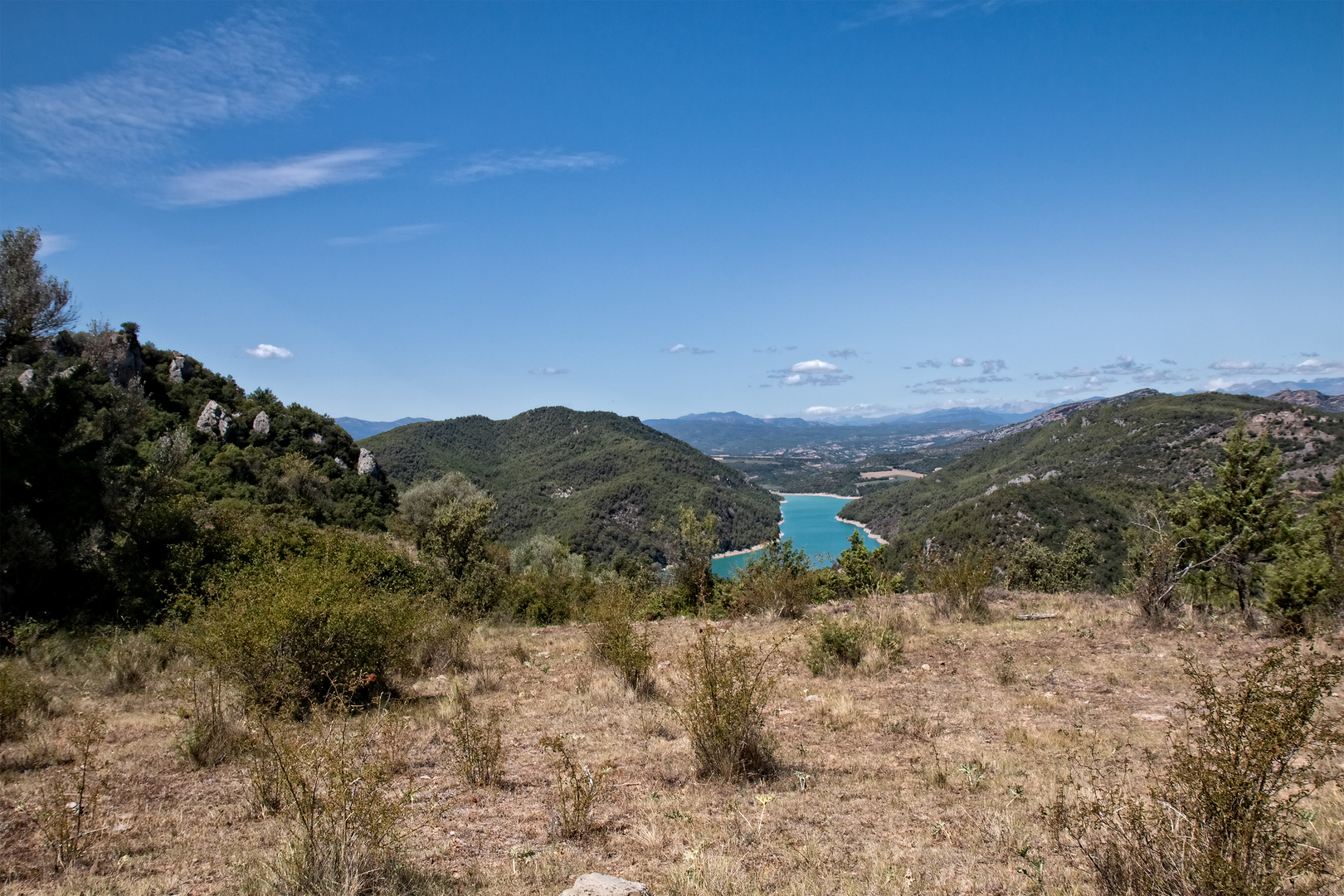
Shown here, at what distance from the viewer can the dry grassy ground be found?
430 cm

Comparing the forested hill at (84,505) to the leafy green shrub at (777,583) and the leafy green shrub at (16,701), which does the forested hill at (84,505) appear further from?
the leafy green shrub at (777,583)

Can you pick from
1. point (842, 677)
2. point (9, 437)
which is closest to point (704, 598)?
point (842, 677)

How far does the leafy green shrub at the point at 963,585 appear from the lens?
46.0ft

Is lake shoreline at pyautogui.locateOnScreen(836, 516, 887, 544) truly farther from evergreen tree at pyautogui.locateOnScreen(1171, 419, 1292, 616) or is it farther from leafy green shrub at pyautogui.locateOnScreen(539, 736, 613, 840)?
leafy green shrub at pyautogui.locateOnScreen(539, 736, 613, 840)

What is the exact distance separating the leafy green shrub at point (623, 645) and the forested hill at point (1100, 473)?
42903 millimetres

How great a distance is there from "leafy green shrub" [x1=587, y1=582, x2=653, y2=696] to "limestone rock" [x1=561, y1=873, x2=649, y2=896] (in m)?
5.58

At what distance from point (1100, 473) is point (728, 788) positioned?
123317mm

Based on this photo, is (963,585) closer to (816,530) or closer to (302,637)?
(302,637)

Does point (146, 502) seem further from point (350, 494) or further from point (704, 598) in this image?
point (350, 494)

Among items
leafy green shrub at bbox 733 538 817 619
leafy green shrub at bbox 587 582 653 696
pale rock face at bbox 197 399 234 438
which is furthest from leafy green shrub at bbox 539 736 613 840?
pale rock face at bbox 197 399 234 438

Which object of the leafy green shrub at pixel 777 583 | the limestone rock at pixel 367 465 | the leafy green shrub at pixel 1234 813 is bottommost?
the leafy green shrub at pixel 777 583

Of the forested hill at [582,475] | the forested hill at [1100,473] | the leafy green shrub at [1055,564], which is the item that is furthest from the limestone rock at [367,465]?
the forested hill at [1100,473]

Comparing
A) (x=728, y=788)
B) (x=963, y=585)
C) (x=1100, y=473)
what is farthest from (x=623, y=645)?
(x=1100, y=473)

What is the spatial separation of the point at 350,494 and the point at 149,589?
90.9 ft
